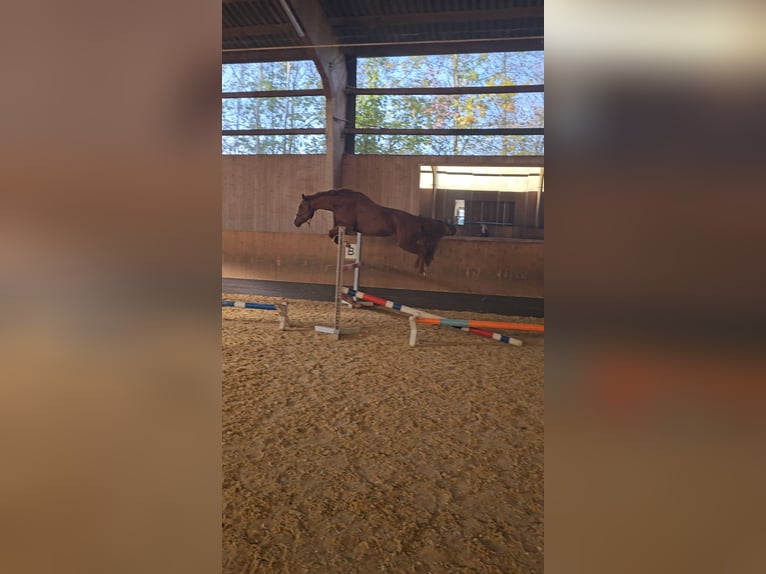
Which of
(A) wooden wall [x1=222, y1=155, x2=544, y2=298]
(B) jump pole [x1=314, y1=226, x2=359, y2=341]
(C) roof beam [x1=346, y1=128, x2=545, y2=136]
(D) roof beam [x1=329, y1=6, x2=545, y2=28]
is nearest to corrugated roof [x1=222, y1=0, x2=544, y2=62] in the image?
(D) roof beam [x1=329, y1=6, x2=545, y2=28]

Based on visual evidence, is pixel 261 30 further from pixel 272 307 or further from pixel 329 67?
pixel 272 307

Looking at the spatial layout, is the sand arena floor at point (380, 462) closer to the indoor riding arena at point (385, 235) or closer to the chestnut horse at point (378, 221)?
the indoor riding arena at point (385, 235)

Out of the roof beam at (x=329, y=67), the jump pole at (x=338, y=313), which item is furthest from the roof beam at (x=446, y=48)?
the jump pole at (x=338, y=313)

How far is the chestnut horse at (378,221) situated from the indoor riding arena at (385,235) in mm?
26

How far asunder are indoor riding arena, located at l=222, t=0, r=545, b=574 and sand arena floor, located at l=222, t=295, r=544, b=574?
0.07 feet

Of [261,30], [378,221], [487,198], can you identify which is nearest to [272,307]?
[378,221]

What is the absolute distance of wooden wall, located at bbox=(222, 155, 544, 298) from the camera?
6641mm

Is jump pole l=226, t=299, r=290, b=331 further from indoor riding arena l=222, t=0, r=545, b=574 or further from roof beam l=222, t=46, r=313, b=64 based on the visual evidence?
roof beam l=222, t=46, r=313, b=64

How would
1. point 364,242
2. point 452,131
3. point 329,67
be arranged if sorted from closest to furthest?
point 329,67
point 452,131
point 364,242

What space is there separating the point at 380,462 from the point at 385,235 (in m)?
4.72

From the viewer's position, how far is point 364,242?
7094 mm
